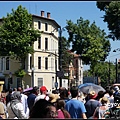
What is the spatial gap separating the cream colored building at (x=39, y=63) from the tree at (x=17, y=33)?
9868 millimetres

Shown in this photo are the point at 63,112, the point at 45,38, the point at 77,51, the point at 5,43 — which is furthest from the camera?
the point at 45,38

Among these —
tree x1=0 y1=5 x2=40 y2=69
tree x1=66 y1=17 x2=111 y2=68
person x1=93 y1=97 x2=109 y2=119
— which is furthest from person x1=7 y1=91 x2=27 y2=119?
tree x1=66 y1=17 x2=111 y2=68

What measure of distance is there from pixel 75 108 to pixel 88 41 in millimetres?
53372

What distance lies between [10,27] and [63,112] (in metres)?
46.7

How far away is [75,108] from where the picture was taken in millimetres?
7891

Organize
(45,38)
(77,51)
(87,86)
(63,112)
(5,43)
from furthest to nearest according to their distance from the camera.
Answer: (45,38)
(77,51)
(5,43)
(87,86)
(63,112)

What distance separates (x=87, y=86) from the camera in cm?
1858

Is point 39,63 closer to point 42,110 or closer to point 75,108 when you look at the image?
point 75,108

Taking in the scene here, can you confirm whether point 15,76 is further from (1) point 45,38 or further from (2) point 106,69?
(2) point 106,69

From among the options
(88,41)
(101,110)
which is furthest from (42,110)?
(88,41)

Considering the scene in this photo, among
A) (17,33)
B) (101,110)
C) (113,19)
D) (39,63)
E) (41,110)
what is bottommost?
(101,110)

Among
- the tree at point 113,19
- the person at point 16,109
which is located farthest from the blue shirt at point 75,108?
the tree at point 113,19

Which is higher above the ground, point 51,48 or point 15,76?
point 51,48

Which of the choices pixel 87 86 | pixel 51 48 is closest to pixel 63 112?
pixel 87 86
